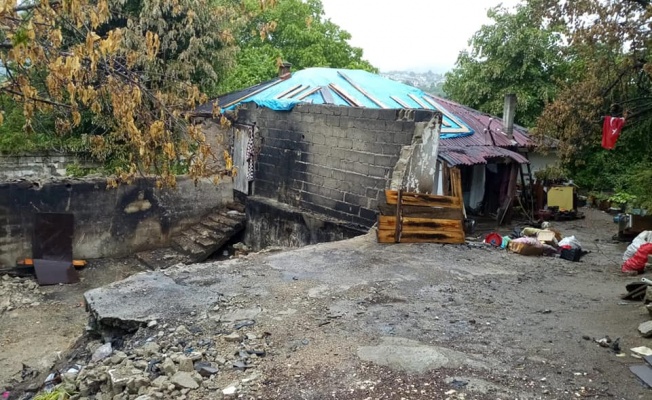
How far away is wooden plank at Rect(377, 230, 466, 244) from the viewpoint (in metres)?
7.52

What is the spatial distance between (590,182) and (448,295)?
13968mm

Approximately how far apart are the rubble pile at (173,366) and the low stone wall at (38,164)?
973 cm

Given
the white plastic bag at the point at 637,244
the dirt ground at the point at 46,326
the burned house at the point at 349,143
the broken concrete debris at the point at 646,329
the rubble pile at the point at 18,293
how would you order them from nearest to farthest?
the broken concrete debris at the point at 646,329
the dirt ground at the point at 46,326
the white plastic bag at the point at 637,244
the rubble pile at the point at 18,293
the burned house at the point at 349,143

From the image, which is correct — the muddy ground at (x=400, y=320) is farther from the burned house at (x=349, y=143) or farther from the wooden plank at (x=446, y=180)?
the wooden plank at (x=446, y=180)

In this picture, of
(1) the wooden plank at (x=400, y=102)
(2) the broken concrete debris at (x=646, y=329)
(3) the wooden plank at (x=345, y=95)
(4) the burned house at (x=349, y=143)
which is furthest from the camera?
(1) the wooden plank at (x=400, y=102)

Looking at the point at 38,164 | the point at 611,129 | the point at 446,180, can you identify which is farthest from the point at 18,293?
the point at 611,129

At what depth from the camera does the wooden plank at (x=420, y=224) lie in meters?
7.52

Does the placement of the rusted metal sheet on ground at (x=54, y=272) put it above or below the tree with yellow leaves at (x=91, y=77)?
below

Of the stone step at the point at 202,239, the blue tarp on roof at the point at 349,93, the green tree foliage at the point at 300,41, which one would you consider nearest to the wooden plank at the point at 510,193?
the blue tarp on roof at the point at 349,93

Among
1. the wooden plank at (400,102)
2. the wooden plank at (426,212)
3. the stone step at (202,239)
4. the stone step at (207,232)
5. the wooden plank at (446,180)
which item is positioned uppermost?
the wooden plank at (400,102)

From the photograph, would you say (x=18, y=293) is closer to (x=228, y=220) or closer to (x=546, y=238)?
(x=228, y=220)

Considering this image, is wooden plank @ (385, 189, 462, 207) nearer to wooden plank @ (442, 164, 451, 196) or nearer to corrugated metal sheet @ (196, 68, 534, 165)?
wooden plank @ (442, 164, 451, 196)

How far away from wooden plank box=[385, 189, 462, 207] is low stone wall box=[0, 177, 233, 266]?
5413mm

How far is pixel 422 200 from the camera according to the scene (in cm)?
766
